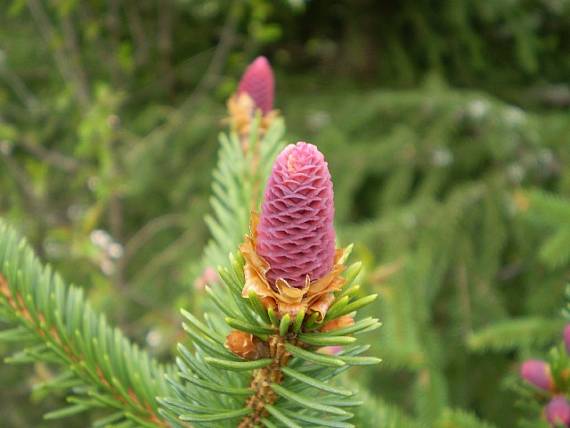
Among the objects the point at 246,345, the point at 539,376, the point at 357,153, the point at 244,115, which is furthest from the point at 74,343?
the point at 357,153

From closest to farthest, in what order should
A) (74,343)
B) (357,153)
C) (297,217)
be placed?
1. (297,217)
2. (74,343)
3. (357,153)

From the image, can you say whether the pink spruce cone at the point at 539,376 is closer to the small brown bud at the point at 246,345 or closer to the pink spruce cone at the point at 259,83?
the small brown bud at the point at 246,345

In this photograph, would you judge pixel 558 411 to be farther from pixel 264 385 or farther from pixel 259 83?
pixel 259 83

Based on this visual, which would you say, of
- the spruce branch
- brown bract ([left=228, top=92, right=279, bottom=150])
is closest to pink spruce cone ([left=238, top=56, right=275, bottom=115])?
brown bract ([left=228, top=92, right=279, bottom=150])

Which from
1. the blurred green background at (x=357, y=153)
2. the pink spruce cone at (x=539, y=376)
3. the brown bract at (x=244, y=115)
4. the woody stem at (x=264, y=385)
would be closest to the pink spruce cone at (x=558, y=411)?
the pink spruce cone at (x=539, y=376)

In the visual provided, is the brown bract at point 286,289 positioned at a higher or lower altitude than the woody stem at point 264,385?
higher
